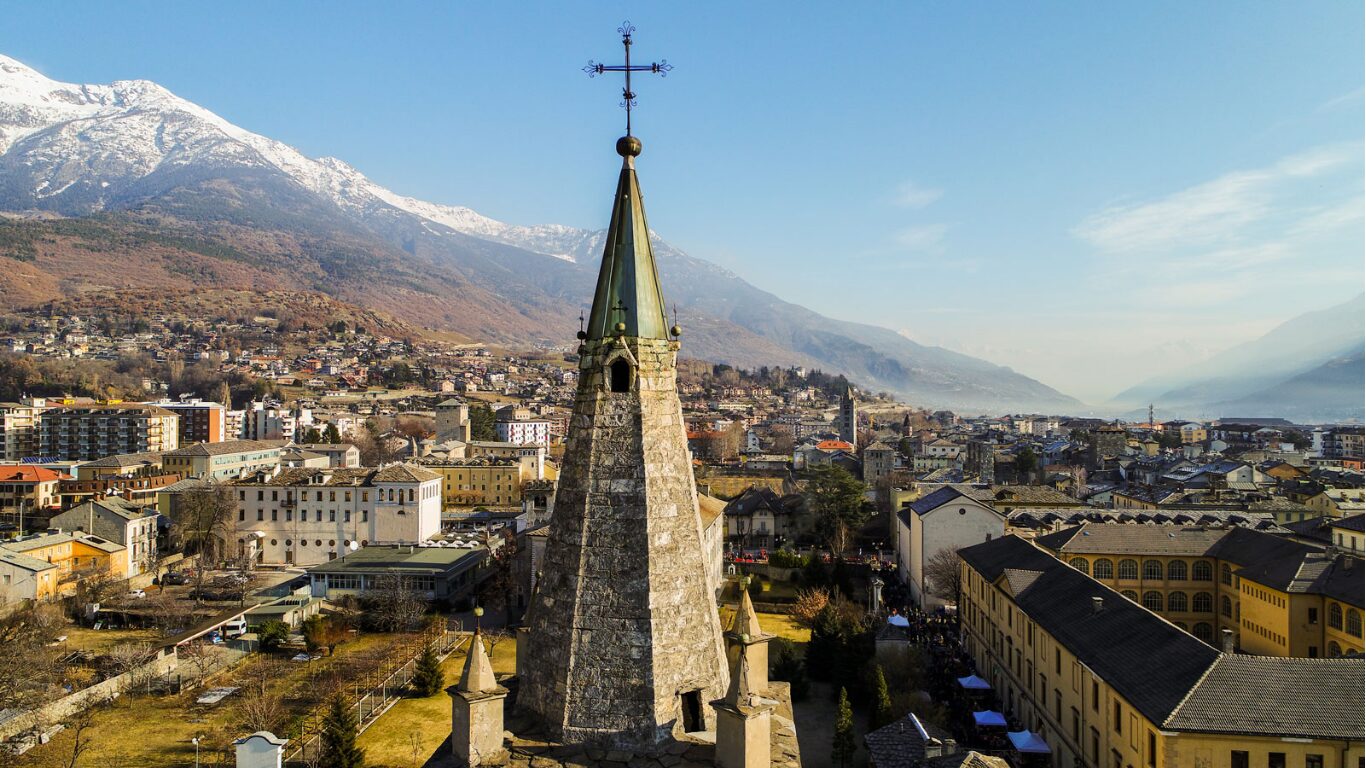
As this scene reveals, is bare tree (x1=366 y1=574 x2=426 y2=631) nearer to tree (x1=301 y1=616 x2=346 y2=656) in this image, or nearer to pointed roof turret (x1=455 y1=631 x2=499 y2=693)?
tree (x1=301 y1=616 x2=346 y2=656)

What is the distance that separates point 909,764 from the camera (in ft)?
75.1

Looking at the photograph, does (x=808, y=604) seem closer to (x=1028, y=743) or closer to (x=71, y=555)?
(x=1028, y=743)

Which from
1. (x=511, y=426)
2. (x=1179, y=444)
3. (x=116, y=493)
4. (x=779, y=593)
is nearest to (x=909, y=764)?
(x=779, y=593)

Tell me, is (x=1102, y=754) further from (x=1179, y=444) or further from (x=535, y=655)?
(x=1179, y=444)

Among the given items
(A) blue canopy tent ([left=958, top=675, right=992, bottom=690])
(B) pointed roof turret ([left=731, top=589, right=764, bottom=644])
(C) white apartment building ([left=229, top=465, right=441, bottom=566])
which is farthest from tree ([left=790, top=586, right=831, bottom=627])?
(B) pointed roof turret ([left=731, top=589, right=764, bottom=644])

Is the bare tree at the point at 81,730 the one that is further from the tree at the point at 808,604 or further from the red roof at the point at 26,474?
the red roof at the point at 26,474

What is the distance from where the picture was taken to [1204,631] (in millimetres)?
41875

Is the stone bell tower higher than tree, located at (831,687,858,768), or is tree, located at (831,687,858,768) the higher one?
the stone bell tower

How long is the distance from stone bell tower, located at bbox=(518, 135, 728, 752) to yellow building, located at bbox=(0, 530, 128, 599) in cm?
Result: 5570

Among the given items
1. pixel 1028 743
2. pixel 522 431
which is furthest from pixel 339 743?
pixel 522 431

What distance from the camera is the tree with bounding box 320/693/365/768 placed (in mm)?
26656

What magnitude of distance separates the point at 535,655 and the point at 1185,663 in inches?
841

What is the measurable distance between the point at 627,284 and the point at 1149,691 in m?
21.0

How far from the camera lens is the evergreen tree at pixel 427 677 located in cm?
3647
